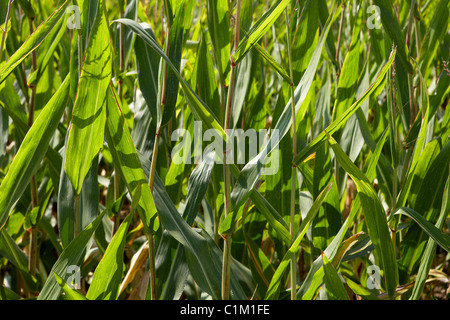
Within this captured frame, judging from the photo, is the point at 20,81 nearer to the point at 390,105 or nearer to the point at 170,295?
the point at 170,295

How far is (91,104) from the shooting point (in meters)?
0.51

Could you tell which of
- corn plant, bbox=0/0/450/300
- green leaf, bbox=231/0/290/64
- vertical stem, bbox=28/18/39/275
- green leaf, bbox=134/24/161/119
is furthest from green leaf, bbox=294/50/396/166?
vertical stem, bbox=28/18/39/275

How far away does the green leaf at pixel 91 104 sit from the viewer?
19.5 inches

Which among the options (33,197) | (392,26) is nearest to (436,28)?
(392,26)

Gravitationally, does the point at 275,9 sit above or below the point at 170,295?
above

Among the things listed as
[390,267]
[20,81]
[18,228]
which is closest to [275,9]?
[390,267]

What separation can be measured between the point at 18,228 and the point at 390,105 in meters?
0.65

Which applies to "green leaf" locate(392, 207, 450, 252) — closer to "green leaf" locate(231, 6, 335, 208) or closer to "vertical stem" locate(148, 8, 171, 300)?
Answer: "green leaf" locate(231, 6, 335, 208)

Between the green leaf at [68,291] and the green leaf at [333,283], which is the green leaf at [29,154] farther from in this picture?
the green leaf at [333,283]

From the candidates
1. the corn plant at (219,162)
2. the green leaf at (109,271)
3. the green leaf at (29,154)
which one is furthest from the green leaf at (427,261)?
the green leaf at (29,154)

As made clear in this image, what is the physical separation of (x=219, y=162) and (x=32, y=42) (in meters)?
0.25

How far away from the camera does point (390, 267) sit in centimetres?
57

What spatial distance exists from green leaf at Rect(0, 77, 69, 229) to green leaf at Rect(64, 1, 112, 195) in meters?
0.02
